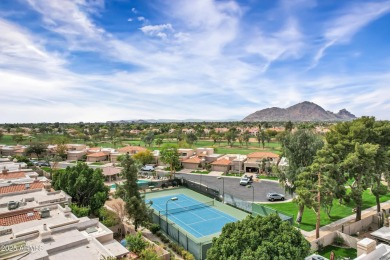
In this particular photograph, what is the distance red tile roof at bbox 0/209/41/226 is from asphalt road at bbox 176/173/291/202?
27.1 meters

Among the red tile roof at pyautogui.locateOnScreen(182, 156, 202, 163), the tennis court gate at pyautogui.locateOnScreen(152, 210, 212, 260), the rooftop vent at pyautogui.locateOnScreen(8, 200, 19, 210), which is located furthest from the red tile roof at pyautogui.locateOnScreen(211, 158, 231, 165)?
the rooftop vent at pyautogui.locateOnScreen(8, 200, 19, 210)

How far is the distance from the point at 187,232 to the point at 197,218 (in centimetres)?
A: 448

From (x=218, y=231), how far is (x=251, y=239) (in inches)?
626

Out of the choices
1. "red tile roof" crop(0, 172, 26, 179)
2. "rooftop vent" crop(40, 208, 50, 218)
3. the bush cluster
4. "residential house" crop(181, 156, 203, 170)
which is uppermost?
"red tile roof" crop(0, 172, 26, 179)

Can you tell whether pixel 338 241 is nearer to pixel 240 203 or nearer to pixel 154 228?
pixel 240 203

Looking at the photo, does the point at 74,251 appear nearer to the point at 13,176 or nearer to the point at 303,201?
the point at 303,201

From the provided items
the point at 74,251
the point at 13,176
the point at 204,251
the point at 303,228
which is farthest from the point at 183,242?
the point at 13,176

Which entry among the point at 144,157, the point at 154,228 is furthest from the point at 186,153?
the point at 154,228

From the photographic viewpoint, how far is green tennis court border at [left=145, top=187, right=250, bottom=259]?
22.2m

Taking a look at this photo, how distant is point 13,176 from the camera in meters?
35.0

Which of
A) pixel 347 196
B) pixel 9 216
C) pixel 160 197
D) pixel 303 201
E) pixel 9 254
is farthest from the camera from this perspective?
pixel 160 197

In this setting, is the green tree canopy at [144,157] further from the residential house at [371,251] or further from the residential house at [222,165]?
the residential house at [371,251]

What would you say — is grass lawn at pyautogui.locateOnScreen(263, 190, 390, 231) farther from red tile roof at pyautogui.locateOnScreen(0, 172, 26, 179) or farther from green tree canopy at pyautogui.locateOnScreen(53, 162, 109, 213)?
red tile roof at pyautogui.locateOnScreen(0, 172, 26, 179)

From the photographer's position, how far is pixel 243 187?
4662 centimetres
